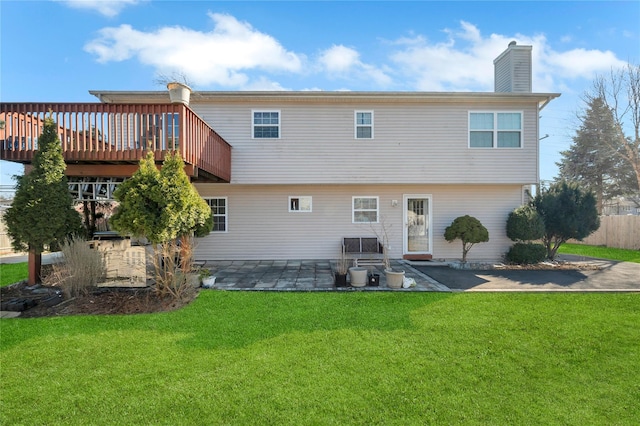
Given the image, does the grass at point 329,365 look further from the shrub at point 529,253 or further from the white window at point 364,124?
the white window at point 364,124

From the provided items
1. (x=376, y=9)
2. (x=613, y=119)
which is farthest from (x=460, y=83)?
(x=613, y=119)

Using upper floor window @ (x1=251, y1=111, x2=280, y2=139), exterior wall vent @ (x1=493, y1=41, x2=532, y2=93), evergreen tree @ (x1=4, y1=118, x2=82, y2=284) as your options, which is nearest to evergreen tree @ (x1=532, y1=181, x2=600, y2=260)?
exterior wall vent @ (x1=493, y1=41, x2=532, y2=93)

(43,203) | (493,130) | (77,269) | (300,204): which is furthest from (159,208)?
(493,130)

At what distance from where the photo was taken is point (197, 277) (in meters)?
6.60

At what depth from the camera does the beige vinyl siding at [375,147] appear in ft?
32.1

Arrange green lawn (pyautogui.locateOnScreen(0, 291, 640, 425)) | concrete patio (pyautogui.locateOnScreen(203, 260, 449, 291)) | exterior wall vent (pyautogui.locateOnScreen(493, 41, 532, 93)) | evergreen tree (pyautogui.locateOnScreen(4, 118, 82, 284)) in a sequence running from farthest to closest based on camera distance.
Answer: exterior wall vent (pyautogui.locateOnScreen(493, 41, 532, 93)), concrete patio (pyautogui.locateOnScreen(203, 260, 449, 291)), evergreen tree (pyautogui.locateOnScreen(4, 118, 82, 284)), green lawn (pyautogui.locateOnScreen(0, 291, 640, 425))

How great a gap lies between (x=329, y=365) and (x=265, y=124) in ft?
26.9

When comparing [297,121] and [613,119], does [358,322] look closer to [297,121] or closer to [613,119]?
[297,121]

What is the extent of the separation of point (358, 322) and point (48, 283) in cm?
664

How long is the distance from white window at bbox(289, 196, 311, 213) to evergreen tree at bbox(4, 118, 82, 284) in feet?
20.0

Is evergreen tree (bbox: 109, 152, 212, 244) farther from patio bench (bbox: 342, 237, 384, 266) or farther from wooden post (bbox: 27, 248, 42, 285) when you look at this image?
patio bench (bbox: 342, 237, 384, 266)

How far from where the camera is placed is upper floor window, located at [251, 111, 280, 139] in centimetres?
984

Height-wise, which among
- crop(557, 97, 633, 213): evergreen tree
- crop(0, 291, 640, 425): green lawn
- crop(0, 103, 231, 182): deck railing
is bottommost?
crop(0, 291, 640, 425): green lawn

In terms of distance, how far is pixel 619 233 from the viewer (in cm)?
1443
